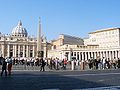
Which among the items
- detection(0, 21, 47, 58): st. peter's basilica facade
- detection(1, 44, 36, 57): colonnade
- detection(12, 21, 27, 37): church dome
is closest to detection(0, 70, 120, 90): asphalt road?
detection(0, 21, 47, 58): st. peter's basilica facade

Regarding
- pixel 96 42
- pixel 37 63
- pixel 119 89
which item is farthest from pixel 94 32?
pixel 119 89

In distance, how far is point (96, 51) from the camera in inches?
4377

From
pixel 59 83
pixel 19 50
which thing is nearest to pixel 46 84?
pixel 59 83

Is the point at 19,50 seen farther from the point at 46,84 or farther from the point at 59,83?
the point at 46,84

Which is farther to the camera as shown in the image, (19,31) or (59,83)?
(19,31)

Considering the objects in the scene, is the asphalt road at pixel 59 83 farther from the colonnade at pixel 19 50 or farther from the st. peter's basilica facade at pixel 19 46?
the colonnade at pixel 19 50

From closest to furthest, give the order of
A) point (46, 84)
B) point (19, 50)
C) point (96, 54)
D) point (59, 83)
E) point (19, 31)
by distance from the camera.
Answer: point (46, 84) → point (59, 83) → point (96, 54) → point (19, 50) → point (19, 31)

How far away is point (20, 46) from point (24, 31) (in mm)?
27115

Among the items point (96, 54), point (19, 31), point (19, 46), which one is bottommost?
point (96, 54)

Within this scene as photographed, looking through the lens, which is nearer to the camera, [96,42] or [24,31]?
[96,42]

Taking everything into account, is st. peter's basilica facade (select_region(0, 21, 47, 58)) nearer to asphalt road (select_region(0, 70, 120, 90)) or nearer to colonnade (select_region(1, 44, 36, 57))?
colonnade (select_region(1, 44, 36, 57))

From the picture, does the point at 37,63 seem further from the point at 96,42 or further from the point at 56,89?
the point at 96,42

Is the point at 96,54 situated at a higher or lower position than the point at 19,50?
lower

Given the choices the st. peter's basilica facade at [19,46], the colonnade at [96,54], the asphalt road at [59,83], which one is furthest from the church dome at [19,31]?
the asphalt road at [59,83]
